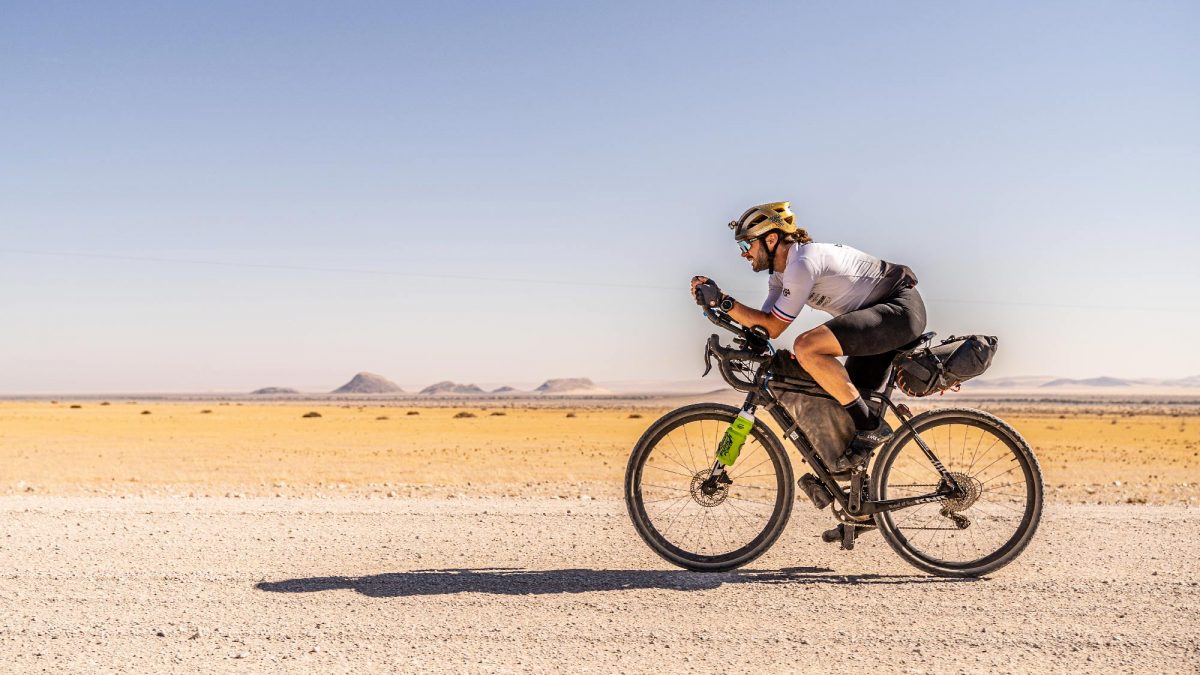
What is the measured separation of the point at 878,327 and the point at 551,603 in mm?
2678

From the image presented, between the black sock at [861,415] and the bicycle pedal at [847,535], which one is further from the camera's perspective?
the bicycle pedal at [847,535]

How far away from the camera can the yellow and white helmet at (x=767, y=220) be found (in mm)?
6543

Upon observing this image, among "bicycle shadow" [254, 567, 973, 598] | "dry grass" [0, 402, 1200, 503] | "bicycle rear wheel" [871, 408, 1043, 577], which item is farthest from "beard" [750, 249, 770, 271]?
"dry grass" [0, 402, 1200, 503]

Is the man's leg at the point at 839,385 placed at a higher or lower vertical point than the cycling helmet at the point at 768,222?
lower

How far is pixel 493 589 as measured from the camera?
19.5ft

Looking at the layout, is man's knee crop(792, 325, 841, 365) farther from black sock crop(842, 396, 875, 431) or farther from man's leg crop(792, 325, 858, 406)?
black sock crop(842, 396, 875, 431)

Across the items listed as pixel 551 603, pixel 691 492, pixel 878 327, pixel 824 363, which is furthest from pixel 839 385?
pixel 551 603

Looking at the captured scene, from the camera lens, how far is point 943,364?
6.45m

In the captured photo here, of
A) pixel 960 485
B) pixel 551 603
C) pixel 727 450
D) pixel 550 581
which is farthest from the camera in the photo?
pixel 727 450

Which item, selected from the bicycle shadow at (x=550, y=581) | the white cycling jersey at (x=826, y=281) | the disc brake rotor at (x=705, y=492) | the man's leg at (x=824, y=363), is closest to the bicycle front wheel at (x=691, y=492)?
the disc brake rotor at (x=705, y=492)

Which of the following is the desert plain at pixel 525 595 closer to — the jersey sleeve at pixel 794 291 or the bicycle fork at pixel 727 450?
the bicycle fork at pixel 727 450

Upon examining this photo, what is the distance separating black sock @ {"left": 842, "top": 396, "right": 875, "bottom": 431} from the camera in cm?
654

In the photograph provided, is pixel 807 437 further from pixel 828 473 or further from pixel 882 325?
pixel 882 325

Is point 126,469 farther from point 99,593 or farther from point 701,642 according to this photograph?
point 701,642
